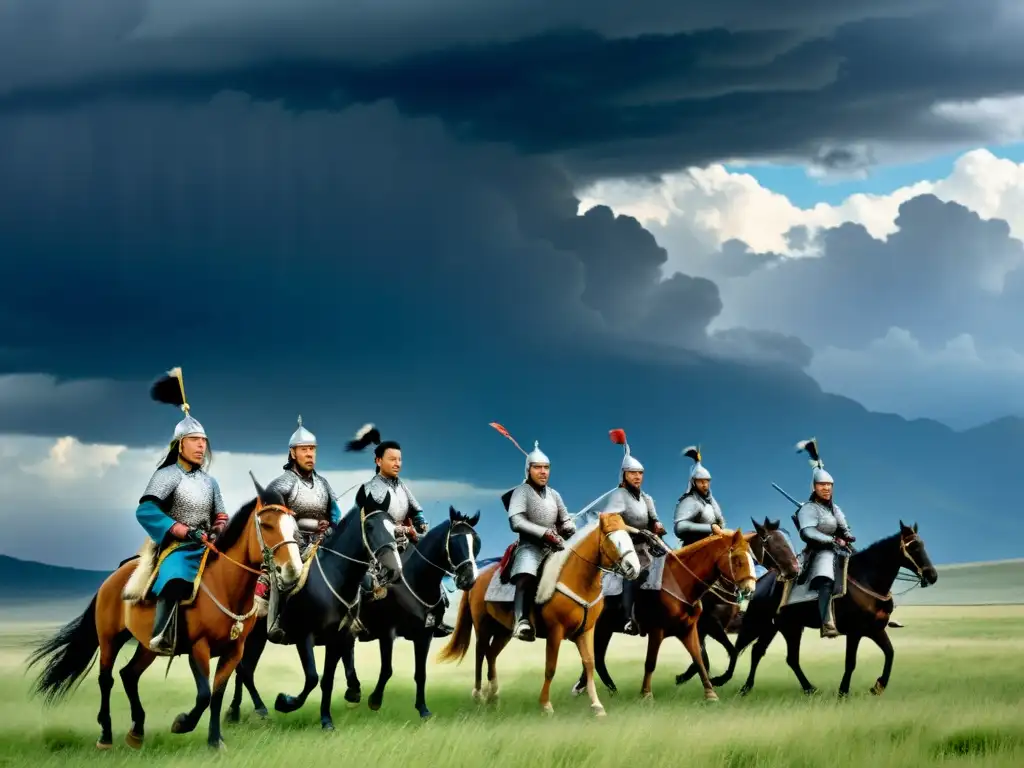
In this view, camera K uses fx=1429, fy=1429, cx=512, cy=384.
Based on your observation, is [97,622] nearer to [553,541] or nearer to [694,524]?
[553,541]

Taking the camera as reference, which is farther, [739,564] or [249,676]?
[739,564]

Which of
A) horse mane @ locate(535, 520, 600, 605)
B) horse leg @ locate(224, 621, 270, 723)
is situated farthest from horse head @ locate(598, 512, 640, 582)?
horse leg @ locate(224, 621, 270, 723)

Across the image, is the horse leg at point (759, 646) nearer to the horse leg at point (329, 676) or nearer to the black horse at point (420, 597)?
the black horse at point (420, 597)

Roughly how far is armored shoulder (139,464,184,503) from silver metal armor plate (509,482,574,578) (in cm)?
560

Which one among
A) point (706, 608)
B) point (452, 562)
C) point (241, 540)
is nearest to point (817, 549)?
point (706, 608)

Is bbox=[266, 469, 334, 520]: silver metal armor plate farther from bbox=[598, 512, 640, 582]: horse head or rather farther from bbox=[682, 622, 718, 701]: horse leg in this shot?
bbox=[682, 622, 718, 701]: horse leg

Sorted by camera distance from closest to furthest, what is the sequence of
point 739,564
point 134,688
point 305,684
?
point 134,688
point 305,684
point 739,564

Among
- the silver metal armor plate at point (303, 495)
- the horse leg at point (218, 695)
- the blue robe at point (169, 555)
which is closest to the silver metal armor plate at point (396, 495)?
the silver metal armor plate at point (303, 495)

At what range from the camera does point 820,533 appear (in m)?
23.8

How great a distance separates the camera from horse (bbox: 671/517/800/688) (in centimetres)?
2259

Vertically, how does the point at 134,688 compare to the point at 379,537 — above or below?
below

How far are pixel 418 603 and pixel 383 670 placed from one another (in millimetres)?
1097

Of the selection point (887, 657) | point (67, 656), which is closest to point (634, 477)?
point (887, 657)

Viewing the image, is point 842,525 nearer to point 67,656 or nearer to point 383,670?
point 383,670
